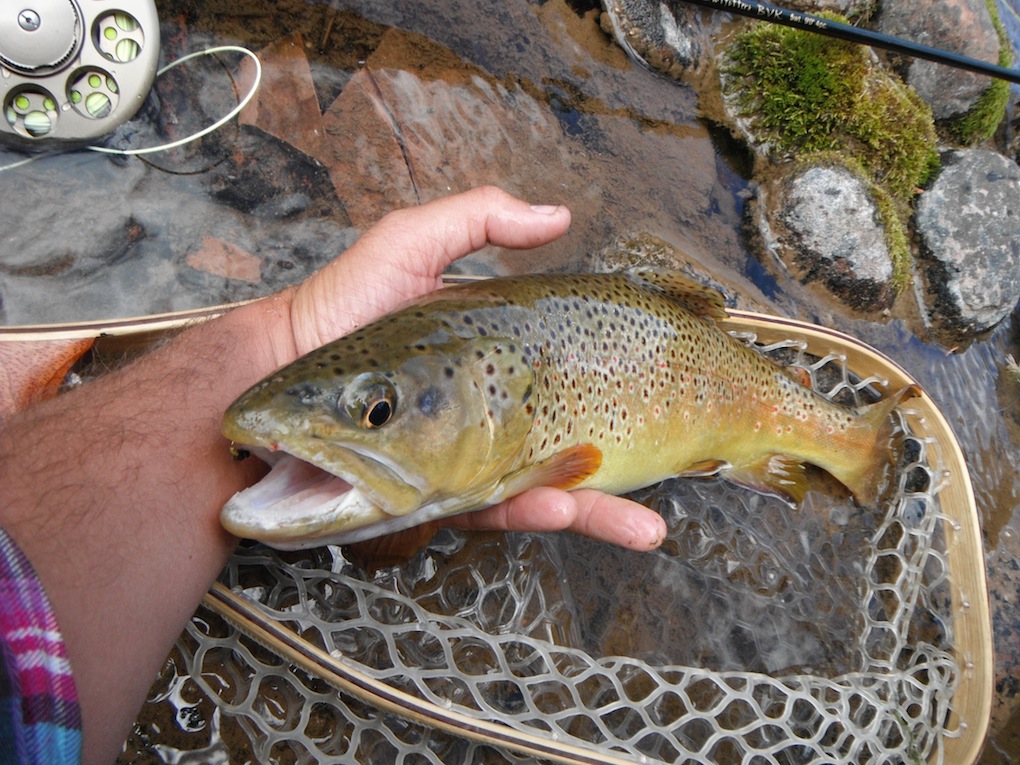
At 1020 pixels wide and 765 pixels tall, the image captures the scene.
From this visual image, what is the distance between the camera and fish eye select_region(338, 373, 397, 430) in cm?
156

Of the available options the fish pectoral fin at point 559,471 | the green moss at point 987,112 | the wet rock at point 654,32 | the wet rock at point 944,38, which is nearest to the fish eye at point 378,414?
the fish pectoral fin at point 559,471

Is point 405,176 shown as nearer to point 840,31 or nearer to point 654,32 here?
point 654,32

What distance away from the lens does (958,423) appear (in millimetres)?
3809

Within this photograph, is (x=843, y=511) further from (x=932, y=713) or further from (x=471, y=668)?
(x=471, y=668)

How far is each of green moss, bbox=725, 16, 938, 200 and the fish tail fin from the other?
166cm

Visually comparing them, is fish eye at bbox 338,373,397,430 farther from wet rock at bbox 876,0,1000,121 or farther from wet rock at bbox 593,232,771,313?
wet rock at bbox 876,0,1000,121

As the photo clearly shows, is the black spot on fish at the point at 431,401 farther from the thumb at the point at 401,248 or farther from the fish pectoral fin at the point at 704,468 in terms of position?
the fish pectoral fin at the point at 704,468

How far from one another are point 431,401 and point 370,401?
0.59 feet

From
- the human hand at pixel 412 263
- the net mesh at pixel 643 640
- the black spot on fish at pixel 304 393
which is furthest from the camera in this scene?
the human hand at pixel 412 263

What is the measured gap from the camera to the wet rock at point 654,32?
377cm

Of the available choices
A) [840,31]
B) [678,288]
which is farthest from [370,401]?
[840,31]

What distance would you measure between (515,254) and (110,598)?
2367 millimetres

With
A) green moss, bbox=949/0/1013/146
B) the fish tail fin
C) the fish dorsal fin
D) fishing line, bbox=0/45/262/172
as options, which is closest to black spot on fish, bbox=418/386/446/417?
the fish dorsal fin

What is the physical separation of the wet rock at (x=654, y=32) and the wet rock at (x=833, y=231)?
0.99m
